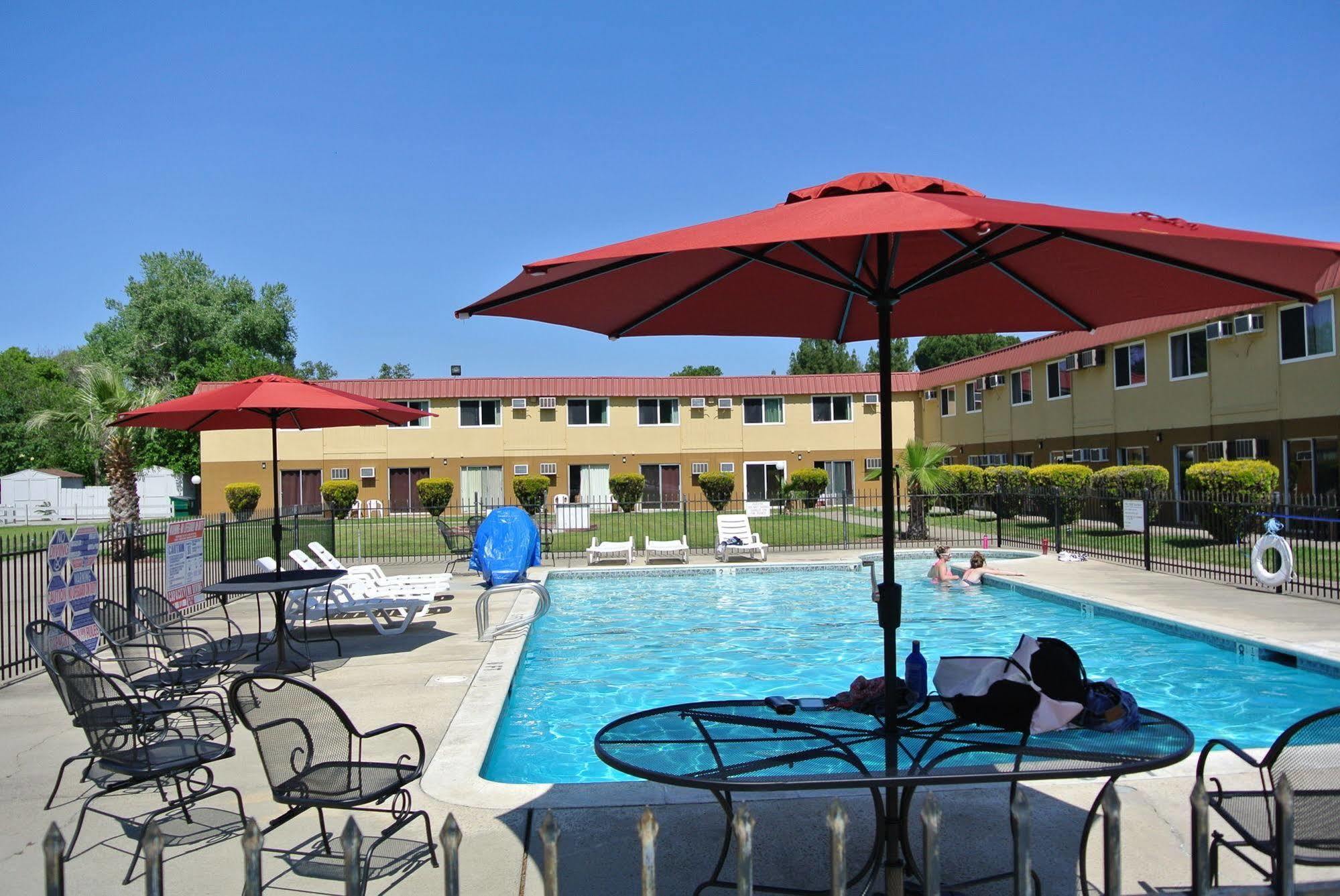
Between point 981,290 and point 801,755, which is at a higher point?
point 981,290

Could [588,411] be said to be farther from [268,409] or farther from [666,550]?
[268,409]

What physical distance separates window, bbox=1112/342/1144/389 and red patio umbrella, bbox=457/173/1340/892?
22433mm

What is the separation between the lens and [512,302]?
417 cm

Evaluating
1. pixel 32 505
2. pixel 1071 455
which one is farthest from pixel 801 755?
pixel 32 505

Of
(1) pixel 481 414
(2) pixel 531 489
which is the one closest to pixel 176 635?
(2) pixel 531 489

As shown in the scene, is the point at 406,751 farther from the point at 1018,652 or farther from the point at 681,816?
the point at 1018,652

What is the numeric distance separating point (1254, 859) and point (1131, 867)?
64 cm

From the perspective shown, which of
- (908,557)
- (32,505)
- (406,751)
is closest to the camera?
(406,751)

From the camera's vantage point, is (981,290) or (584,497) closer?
(981,290)

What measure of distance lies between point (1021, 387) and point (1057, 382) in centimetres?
233

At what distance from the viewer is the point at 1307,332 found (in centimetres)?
1975

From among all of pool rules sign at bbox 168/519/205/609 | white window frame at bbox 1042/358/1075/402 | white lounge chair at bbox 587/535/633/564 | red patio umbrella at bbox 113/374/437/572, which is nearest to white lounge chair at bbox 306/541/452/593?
pool rules sign at bbox 168/519/205/609

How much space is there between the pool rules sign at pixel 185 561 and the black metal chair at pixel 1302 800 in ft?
33.5

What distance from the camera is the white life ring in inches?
471
